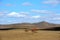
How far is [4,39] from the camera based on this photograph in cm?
920

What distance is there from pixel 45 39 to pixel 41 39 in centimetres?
22

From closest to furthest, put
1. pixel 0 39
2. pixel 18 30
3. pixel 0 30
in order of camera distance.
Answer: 1. pixel 0 39
2. pixel 0 30
3. pixel 18 30

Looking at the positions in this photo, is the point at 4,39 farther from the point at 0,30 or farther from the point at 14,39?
the point at 0,30

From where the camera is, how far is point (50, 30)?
526 inches

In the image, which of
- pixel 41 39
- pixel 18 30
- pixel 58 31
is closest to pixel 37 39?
pixel 41 39

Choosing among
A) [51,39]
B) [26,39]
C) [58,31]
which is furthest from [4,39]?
[58,31]

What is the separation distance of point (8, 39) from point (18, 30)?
17.3ft

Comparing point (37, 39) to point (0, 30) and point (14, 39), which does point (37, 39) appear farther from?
point (0, 30)

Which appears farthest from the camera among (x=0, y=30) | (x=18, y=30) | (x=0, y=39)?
(x=18, y=30)

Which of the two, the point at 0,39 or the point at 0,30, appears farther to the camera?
the point at 0,30

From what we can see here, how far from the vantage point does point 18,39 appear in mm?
9258

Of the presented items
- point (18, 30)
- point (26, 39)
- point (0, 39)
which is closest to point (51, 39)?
point (26, 39)

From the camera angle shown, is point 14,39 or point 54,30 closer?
point 14,39

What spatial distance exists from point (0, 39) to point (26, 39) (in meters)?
1.37
